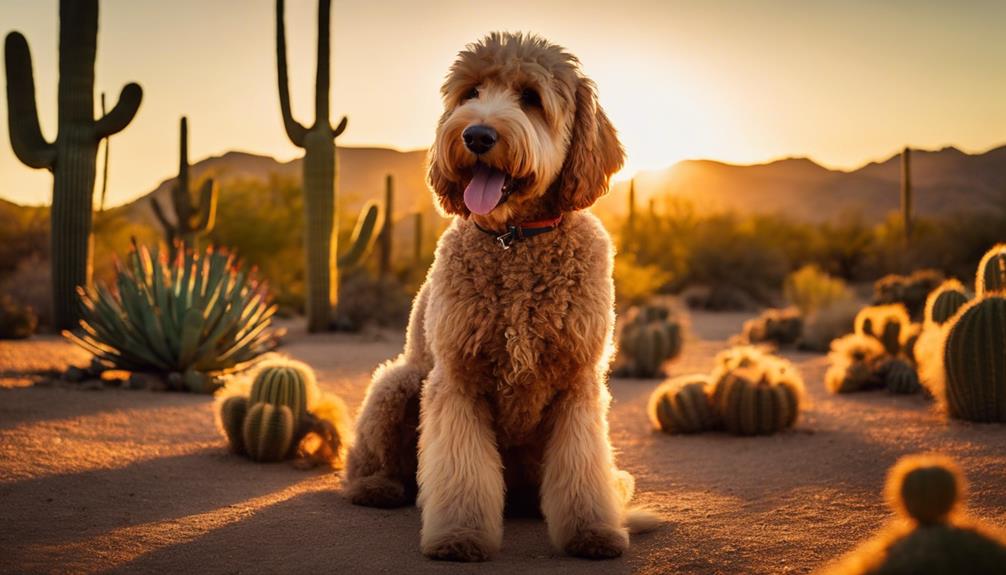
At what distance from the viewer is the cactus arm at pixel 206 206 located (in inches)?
758

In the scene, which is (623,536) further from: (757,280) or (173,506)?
(757,280)

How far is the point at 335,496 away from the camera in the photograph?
225 inches

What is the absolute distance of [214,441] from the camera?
775 centimetres

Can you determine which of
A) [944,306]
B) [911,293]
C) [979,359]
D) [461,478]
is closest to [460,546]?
[461,478]

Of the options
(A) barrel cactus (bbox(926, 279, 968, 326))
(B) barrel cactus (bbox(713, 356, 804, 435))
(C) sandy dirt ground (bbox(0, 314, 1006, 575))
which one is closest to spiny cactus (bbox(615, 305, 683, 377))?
(C) sandy dirt ground (bbox(0, 314, 1006, 575))

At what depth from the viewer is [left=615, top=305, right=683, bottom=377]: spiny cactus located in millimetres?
13461

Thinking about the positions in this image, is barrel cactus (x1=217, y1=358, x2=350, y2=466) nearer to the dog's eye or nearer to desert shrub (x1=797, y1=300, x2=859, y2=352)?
the dog's eye

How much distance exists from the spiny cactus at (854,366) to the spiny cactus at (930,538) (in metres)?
9.05

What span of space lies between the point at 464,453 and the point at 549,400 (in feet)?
1.68

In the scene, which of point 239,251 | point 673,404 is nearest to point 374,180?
point 239,251

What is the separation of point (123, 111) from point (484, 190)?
1194cm

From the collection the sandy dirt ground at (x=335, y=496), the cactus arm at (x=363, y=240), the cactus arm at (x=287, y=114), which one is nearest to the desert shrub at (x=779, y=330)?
the sandy dirt ground at (x=335, y=496)

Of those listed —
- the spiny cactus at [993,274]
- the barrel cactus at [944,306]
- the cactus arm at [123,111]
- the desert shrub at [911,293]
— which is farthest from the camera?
the desert shrub at [911,293]

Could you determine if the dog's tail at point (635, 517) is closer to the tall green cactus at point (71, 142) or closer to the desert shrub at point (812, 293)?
the tall green cactus at point (71, 142)
